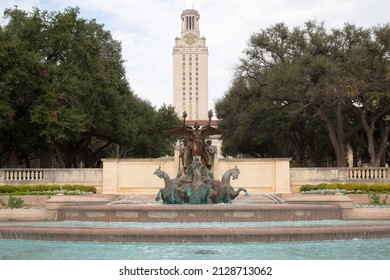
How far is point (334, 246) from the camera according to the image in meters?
14.3

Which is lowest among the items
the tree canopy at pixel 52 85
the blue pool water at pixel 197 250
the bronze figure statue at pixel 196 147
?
the blue pool water at pixel 197 250

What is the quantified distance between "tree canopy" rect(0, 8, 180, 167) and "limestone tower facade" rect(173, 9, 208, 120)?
4087 inches

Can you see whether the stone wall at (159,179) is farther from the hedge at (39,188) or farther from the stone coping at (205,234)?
the stone coping at (205,234)

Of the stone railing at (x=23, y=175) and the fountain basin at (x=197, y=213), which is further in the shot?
the stone railing at (x=23, y=175)

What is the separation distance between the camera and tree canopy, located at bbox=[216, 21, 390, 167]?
3953 cm

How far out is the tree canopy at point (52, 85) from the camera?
36312 mm

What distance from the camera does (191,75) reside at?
498 ft

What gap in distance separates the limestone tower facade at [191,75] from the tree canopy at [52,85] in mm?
103815

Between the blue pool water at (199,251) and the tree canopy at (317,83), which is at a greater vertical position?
the tree canopy at (317,83)

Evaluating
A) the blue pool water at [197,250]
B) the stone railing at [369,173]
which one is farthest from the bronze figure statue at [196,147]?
the blue pool water at [197,250]

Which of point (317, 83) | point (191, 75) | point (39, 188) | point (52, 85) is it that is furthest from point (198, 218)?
point (191, 75)

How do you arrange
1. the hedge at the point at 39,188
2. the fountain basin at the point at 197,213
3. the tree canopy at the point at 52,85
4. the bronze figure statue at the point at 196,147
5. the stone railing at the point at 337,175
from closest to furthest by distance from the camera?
the fountain basin at the point at 197,213 < the bronze figure statue at the point at 196,147 < the hedge at the point at 39,188 < the stone railing at the point at 337,175 < the tree canopy at the point at 52,85

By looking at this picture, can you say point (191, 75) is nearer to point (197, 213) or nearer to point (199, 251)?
point (197, 213)

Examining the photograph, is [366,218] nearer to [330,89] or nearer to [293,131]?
[330,89]
